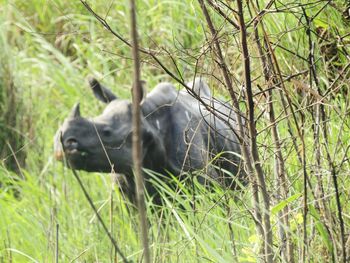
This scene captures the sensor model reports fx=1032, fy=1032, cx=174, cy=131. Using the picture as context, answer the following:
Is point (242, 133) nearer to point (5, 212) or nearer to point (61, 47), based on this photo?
point (5, 212)

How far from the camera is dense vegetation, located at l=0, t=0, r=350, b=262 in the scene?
2867 mm

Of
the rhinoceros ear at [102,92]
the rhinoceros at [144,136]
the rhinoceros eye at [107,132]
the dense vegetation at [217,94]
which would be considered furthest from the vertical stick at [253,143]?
the rhinoceros ear at [102,92]

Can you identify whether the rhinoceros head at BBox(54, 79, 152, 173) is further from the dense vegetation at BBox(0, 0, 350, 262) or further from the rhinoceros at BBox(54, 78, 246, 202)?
the dense vegetation at BBox(0, 0, 350, 262)

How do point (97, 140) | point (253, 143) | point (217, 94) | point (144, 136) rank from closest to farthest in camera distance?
point (253, 143), point (217, 94), point (97, 140), point (144, 136)

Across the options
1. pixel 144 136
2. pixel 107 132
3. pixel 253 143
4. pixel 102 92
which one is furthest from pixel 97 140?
pixel 253 143

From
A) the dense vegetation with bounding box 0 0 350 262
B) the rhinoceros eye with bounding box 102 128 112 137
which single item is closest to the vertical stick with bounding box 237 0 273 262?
the dense vegetation with bounding box 0 0 350 262

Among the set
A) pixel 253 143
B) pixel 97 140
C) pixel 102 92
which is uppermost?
pixel 253 143

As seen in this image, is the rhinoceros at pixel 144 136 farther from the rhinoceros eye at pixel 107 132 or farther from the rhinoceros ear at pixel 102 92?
the rhinoceros ear at pixel 102 92

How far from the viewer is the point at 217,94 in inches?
203

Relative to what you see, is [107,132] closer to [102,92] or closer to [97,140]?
[97,140]

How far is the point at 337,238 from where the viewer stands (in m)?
2.89

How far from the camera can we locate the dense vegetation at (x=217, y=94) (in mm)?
2867

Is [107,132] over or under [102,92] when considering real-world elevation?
under

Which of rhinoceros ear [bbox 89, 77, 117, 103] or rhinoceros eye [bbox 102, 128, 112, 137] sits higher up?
rhinoceros ear [bbox 89, 77, 117, 103]
